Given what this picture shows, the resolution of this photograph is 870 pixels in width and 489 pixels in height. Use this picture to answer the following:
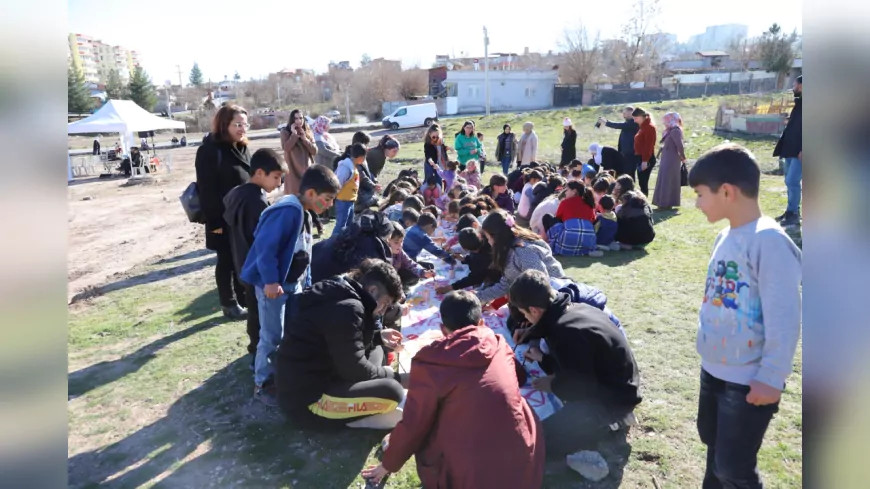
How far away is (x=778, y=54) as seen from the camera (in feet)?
120

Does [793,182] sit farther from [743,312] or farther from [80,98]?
[80,98]

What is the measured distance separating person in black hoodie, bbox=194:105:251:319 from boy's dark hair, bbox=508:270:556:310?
8.37ft

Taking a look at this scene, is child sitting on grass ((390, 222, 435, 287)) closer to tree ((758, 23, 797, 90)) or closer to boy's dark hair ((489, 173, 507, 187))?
boy's dark hair ((489, 173, 507, 187))

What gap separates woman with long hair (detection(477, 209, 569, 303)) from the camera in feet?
13.2

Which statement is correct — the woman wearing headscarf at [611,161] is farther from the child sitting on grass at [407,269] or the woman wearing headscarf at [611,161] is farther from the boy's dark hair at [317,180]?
the boy's dark hair at [317,180]

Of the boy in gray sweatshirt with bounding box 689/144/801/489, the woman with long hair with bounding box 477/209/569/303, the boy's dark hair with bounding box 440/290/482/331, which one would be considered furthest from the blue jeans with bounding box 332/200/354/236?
the boy in gray sweatshirt with bounding box 689/144/801/489

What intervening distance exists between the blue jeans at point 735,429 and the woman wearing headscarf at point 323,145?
6.71 meters

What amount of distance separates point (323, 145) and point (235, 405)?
208 inches

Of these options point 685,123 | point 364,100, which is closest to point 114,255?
point 685,123

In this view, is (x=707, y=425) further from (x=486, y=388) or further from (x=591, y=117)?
(x=591, y=117)

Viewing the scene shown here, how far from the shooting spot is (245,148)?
182 inches

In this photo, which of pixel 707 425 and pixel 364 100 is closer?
pixel 707 425
